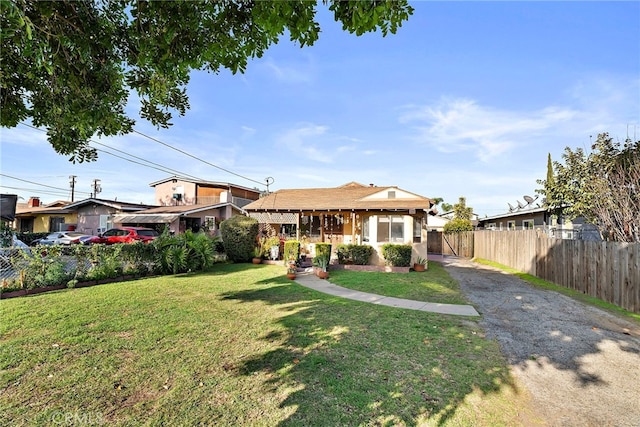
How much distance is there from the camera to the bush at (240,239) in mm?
16875

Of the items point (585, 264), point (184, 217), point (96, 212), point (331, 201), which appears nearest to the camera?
point (585, 264)

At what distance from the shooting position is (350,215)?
57.8 feet

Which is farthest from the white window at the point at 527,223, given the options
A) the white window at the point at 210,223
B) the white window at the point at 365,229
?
the white window at the point at 210,223

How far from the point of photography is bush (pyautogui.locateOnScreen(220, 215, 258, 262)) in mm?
16875

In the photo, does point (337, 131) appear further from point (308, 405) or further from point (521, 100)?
point (308, 405)

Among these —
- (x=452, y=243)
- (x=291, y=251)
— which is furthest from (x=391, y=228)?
(x=452, y=243)

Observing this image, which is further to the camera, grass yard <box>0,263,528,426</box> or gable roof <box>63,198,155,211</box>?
gable roof <box>63,198,155,211</box>

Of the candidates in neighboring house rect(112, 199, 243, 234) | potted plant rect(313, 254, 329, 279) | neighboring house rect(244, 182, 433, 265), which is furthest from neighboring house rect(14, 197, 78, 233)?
potted plant rect(313, 254, 329, 279)

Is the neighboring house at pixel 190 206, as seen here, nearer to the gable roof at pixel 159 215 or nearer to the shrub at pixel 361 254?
the gable roof at pixel 159 215

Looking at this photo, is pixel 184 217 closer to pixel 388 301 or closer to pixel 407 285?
pixel 407 285

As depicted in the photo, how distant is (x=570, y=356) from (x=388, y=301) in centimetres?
418

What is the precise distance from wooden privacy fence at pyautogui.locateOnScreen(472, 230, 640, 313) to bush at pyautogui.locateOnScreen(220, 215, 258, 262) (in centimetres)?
1372

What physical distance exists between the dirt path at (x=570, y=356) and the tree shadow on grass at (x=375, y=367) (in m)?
0.46

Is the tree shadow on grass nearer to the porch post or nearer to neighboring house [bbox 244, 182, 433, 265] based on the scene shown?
neighboring house [bbox 244, 182, 433, 265]
